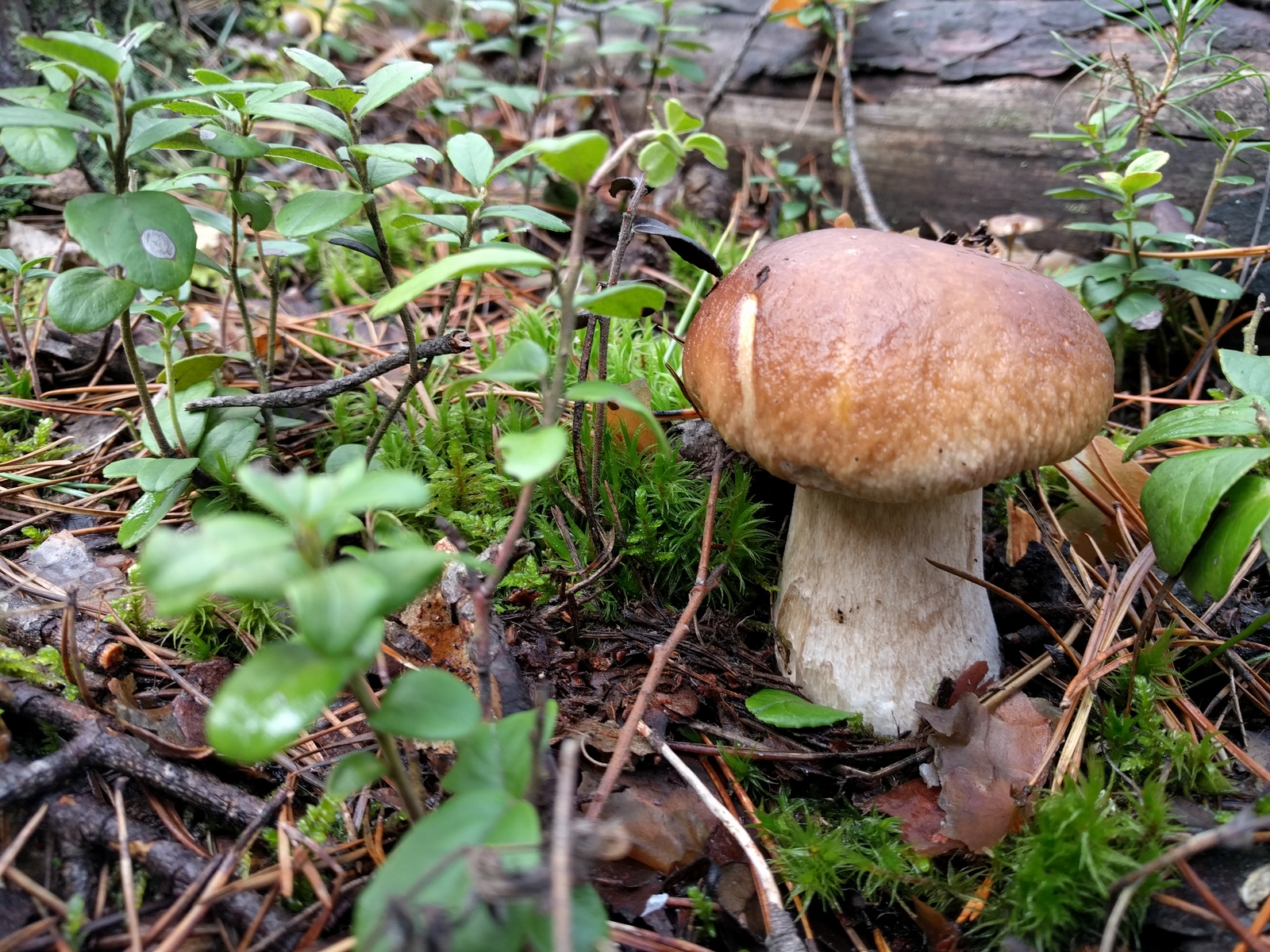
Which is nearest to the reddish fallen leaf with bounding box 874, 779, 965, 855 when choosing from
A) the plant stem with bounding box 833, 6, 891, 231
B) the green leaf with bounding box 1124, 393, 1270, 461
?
the green leaf with bounding box 1124, 393, 1270, 461

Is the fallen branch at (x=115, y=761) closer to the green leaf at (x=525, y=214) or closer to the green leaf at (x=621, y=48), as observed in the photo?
the green leaf at (x=525, y=214)

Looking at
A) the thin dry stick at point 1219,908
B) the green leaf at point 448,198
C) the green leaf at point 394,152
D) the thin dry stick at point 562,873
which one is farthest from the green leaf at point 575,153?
the thin dry stick at point 1219,908

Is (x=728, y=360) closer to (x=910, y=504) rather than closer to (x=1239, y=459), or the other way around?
(x=910, y=504)

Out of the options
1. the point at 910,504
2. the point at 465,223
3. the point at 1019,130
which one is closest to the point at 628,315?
the point at 465,223

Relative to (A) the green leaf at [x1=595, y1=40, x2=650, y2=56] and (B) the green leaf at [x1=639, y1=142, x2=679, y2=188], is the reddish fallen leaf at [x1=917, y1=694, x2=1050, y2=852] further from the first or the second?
(A) the green leaf at [x1=595, y1=40, x2=650, y2=56]

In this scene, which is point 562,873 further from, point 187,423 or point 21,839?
point 187,423
